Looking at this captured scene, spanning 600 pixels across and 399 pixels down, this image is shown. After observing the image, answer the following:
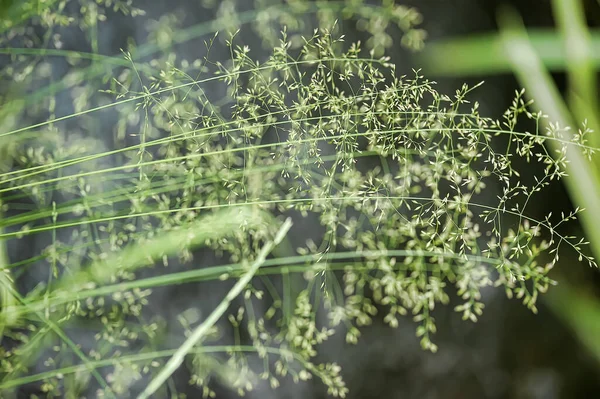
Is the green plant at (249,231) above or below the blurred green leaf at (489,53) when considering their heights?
below

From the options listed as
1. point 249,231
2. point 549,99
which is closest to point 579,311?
point 549,99

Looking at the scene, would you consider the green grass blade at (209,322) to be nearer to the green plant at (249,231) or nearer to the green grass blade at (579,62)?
the green plant at (249,231)

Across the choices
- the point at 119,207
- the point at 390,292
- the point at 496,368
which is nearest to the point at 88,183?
the point at 119,207

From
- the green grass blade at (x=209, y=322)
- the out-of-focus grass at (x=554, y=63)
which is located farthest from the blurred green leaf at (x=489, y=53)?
the green grass blade at (x=209, y=322)

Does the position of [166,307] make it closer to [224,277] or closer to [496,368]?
[224,277]

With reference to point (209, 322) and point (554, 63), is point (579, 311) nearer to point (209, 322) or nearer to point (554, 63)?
point (554, 63)

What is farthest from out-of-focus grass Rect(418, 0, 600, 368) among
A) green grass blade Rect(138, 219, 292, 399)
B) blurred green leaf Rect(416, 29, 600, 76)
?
green grass blade Rect(138, 219, 292, 399)
